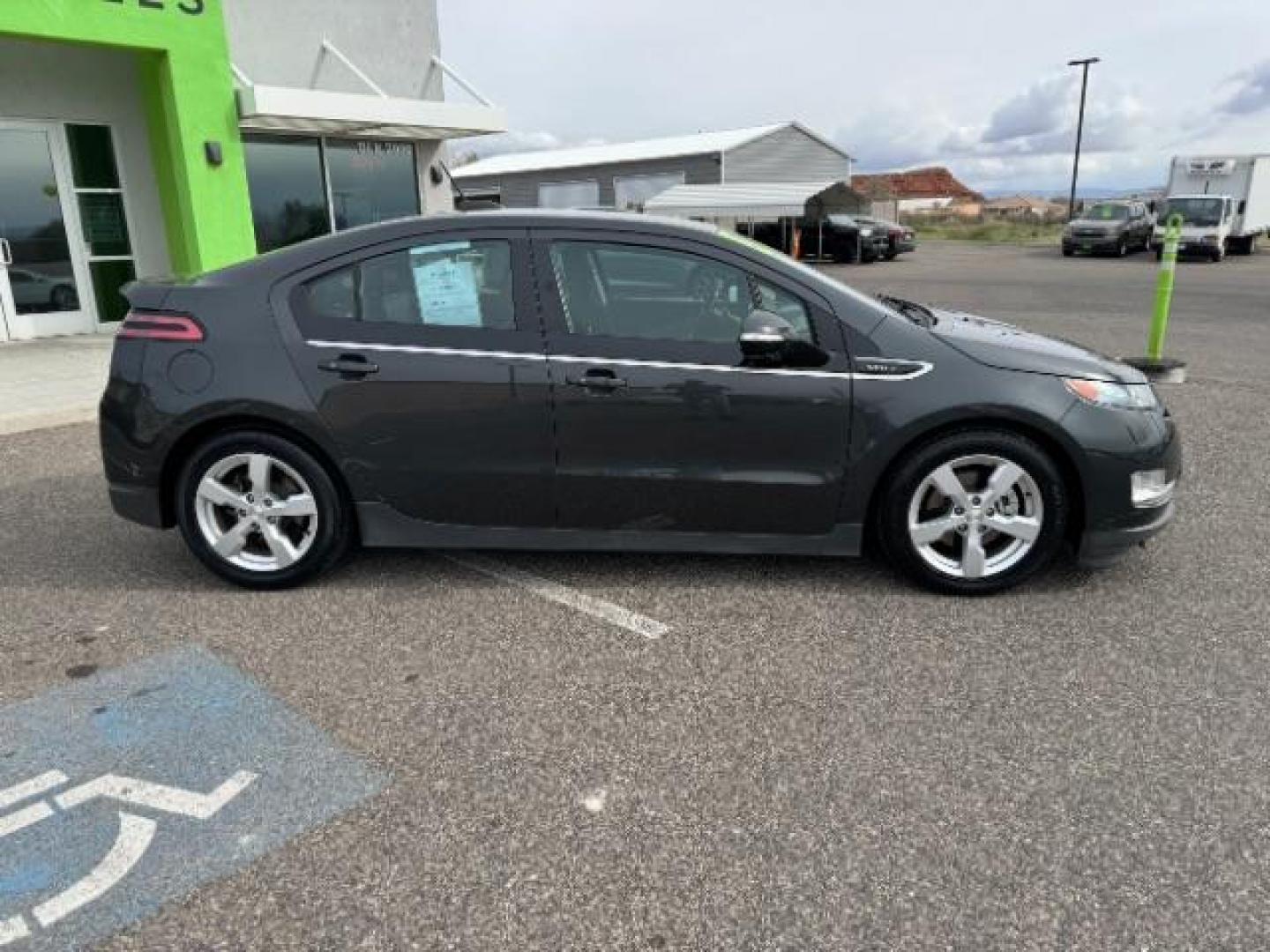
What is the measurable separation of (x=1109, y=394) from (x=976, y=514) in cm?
70

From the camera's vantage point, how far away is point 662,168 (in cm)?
3747

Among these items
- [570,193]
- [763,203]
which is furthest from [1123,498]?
[570,193]

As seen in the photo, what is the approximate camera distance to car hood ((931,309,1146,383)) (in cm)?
366

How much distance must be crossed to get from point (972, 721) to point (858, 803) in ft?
2.00

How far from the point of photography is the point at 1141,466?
11.9ft

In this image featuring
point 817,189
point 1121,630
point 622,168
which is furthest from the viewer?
point 622,168

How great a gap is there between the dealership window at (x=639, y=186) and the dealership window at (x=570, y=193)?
1.24 metres

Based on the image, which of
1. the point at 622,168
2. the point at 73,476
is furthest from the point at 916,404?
the point at 622,168

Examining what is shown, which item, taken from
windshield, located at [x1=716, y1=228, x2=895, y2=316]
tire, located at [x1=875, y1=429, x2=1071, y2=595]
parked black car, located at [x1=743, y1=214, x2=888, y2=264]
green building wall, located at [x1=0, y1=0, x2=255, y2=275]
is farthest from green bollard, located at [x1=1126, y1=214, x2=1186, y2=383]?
parked black car, located at [x1=743, y1=214, x2=888, y2=264]

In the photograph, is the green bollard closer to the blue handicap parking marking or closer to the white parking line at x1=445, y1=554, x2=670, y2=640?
the white parking line at x1=445, y1=554, x2=670, y2=640

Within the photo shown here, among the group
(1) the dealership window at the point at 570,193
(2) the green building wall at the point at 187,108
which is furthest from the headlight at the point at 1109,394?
(1) the dealership window at the point at 570,193

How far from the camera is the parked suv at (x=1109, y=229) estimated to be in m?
30.2

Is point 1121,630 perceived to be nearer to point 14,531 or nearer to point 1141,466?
point 1141,466

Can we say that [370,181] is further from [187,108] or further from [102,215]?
[102,215]
